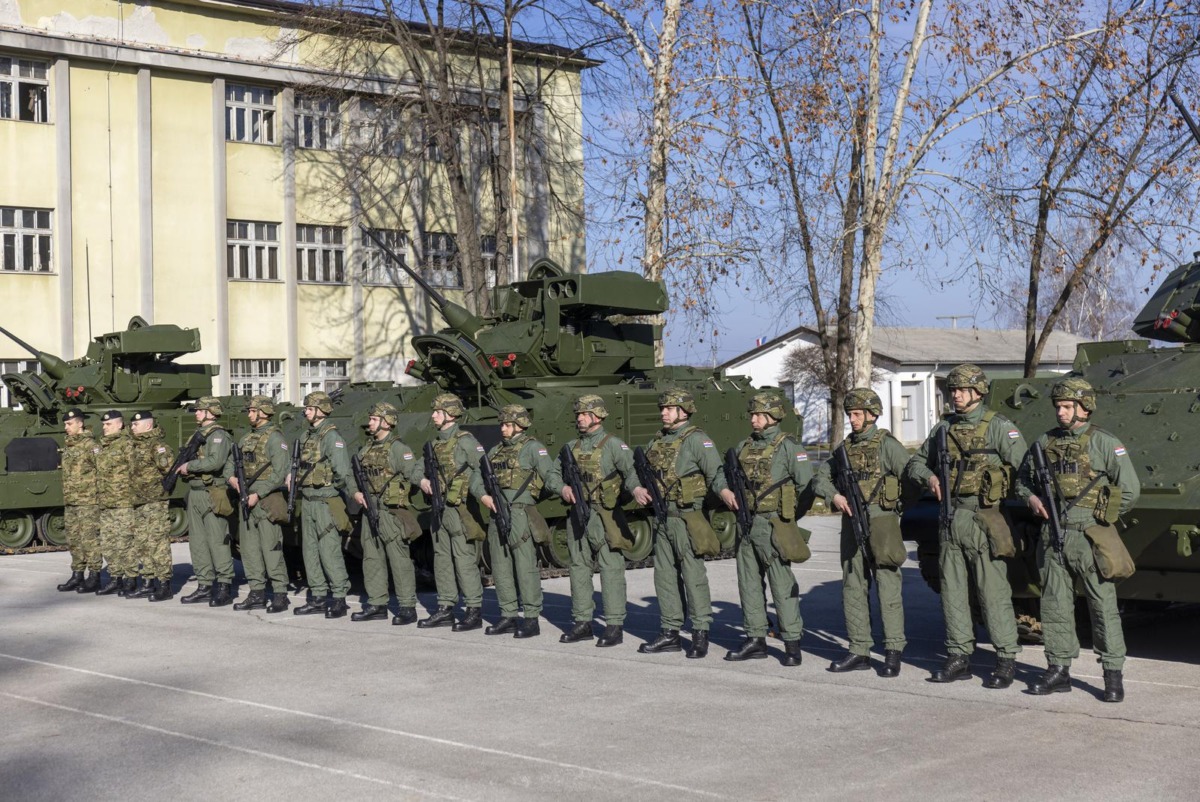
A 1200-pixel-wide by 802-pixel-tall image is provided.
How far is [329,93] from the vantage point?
27609 mm

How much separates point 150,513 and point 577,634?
4843 mm

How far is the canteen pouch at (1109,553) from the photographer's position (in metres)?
7.86

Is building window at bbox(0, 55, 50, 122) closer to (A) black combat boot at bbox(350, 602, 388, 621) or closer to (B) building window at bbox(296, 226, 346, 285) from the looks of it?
(B) building window at bbox(296, 226, 346, 285)

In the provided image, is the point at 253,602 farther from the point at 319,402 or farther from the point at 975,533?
the point at 975,533

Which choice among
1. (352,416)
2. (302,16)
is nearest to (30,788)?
(352,416)

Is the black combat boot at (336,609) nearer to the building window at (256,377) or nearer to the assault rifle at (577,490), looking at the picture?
the assault rifle at (577,490)

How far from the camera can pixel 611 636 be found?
32.9 feet

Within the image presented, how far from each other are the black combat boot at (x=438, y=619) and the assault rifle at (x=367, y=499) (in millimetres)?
791

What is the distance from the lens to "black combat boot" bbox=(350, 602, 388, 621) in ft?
37.6

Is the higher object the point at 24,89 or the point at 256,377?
the point at 24,89

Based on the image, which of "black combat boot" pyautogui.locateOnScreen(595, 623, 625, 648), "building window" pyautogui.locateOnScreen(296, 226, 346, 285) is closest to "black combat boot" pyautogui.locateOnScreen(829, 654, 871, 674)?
"black combat boot" pyautogui.locateOnScreen(595, 623, 625, 648)

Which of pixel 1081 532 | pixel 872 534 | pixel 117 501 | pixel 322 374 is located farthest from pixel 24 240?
pixel 1081 532

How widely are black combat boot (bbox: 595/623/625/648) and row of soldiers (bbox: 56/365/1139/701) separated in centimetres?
1

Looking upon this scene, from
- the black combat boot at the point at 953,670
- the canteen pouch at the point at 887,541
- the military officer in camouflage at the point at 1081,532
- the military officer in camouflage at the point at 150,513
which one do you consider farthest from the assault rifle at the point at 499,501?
the military officer in camouflage at the point at 150,513
